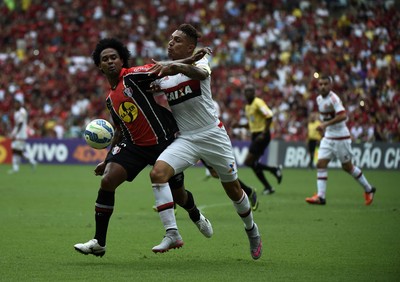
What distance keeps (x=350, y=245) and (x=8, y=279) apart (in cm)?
464

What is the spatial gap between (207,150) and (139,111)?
0.90 metres

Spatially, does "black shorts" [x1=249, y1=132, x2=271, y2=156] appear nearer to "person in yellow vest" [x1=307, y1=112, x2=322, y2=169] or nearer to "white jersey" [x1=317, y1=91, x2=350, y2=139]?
"white jersey" [x1=317, y1=91, x2=350, y2=139]

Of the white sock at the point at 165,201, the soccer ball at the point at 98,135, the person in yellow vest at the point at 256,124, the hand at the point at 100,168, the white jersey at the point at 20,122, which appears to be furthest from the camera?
the white jersey at the point at 20,122

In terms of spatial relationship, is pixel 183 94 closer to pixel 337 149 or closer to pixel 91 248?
pixel 91 248

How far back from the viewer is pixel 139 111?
9.15m

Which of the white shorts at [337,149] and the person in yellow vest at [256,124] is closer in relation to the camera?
the white shorts at [337,149]

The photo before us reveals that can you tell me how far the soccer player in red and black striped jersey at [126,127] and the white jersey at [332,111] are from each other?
7676mm

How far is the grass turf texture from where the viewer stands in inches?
322

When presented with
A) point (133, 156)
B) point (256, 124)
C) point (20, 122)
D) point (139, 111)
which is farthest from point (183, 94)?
point (20, 122)

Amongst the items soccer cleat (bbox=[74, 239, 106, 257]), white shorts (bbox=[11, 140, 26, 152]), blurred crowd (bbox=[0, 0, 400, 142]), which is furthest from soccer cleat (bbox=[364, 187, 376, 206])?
white shorts (bbox=[11, 140, 26, 152])

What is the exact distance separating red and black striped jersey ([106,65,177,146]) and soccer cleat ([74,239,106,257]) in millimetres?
1260

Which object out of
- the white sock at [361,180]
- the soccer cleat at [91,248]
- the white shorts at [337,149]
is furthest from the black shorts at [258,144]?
the soccer cleat at [91,248]

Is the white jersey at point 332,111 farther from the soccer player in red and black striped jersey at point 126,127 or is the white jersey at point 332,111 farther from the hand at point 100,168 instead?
the hand at point 100,168

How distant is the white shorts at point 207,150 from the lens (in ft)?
29.2
